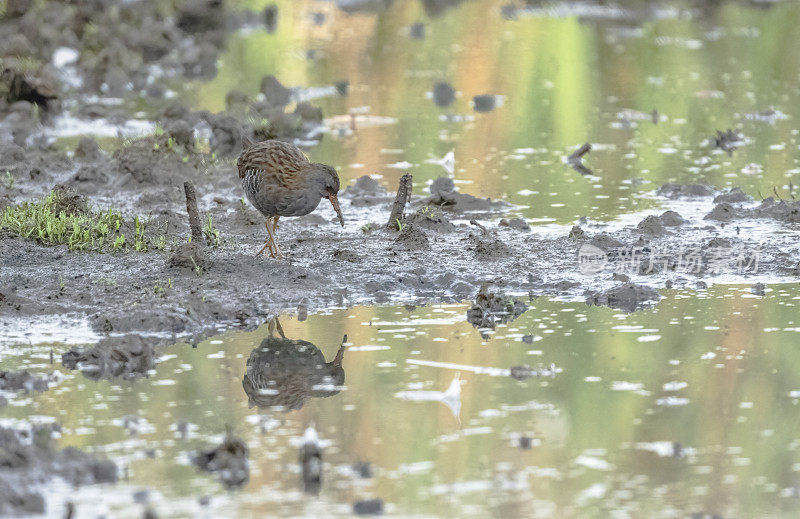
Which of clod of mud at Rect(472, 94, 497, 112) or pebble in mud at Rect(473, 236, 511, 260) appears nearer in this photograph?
pebble in mud at Rect(473, 236, 511, 260)

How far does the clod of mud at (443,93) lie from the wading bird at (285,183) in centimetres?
666

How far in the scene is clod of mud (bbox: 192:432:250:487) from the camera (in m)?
5.64

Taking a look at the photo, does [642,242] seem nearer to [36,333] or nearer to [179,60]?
[36,333]

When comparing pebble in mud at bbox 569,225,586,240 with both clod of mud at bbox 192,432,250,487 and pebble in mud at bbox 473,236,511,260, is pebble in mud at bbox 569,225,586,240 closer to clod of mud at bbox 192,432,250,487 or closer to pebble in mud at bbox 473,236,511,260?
pebble in mud at bbox 473,236,511,260

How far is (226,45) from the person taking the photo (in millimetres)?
20016

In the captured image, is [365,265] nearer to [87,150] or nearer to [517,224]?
[517,224]

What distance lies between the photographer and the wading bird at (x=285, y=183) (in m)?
8.76

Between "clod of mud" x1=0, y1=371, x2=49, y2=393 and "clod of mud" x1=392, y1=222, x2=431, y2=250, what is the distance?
2.96 m

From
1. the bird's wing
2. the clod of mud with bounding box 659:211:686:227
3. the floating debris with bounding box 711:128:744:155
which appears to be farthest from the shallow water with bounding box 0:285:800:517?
the floating debris with bounding box 711:128:744:155

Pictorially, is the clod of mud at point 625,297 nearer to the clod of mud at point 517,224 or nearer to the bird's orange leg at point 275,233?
the clod of mud at point 517,224

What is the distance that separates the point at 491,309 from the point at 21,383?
2613 millimetres

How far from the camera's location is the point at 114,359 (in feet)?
23.3

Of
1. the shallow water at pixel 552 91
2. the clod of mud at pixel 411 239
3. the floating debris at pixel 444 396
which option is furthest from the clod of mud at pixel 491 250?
the floating debris at pixel 444 396

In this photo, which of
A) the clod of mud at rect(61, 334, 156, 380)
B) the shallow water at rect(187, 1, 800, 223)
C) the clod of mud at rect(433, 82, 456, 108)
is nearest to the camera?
the clod of mud at rect(61, 334, 156, 380)
